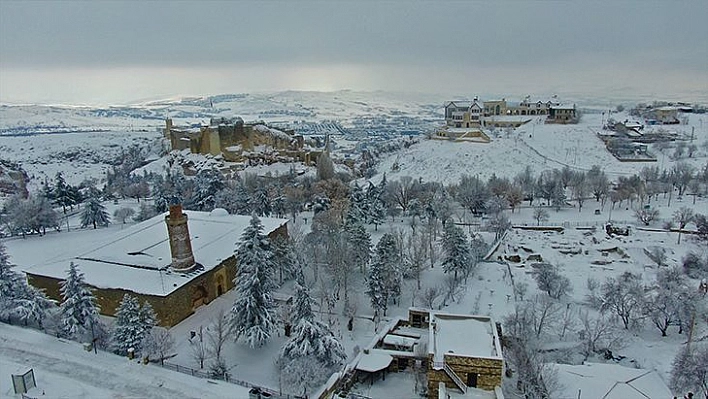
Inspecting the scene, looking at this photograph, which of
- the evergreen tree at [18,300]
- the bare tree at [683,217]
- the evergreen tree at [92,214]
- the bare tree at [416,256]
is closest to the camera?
the evergreen tree at [18,300]

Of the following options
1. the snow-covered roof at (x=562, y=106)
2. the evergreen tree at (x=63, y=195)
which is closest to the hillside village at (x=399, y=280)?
the evergreen tree at (x=63, y=195)

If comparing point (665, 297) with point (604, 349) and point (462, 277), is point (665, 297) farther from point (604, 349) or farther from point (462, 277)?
point (462, 277)

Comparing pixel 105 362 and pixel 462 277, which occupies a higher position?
pixel 105 362

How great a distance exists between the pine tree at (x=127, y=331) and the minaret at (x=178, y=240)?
428 centimetres

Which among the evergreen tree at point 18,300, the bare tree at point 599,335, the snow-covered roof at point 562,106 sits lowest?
the bare tree at point 599,335

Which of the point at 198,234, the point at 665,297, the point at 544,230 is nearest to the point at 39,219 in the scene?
the point at 198,234

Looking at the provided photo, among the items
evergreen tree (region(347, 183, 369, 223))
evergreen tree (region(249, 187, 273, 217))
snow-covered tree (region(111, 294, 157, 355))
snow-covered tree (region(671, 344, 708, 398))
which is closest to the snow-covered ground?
snow-covered tree (region(111, 294, 157, 355))

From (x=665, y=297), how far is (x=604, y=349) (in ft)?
15.5

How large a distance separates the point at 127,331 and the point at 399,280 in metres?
12.9

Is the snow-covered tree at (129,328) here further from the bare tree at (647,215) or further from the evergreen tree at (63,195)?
the bare tree at (647,215)

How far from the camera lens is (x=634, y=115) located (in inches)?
3482

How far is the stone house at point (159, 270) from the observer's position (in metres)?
21.5

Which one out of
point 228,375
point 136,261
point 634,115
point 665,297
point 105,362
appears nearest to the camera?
point 105,362

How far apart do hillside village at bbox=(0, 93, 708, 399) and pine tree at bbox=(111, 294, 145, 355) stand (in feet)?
0.47
